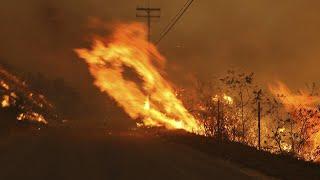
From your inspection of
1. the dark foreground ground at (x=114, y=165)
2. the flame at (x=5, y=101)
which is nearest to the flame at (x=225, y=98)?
the dark foreground ground at (x=114, y=165)

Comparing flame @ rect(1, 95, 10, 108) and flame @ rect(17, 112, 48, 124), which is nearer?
flame @ rect(1, 95, 10, 108)

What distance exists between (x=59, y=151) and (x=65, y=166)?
614 cm

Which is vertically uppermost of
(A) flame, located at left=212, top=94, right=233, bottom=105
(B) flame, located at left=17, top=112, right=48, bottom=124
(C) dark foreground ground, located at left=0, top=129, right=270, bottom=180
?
(B) flame, located at left=17, top=112, right=48, bottom=124

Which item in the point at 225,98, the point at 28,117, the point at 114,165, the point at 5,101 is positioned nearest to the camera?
the point at 114,165

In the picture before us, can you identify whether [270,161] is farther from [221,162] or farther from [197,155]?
[197,155]

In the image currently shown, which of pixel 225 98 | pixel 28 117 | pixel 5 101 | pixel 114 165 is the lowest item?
pixel 114 165

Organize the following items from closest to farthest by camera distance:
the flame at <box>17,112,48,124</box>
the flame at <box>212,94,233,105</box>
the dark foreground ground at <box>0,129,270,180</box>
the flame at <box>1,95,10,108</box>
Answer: the dark foreground ground at <box>0,129,270,180</box>
the flame at <box>212,94,233,105</box>
the flame at <box>1,95,10,108</box>
the flame at <box>17,112,48,124</box>

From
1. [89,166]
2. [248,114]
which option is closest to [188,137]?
[248,114]

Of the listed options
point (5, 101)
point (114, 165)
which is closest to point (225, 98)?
point (114, 165)

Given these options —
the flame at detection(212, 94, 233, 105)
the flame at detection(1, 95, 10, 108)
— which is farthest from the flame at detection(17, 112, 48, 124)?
the flame at detection(212, 94, 233, 105)

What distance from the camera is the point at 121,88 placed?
2292 inches

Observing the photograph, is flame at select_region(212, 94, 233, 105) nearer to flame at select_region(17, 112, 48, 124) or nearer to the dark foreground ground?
the dark foreground ground

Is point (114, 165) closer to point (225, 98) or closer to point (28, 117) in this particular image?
point (225, 98)

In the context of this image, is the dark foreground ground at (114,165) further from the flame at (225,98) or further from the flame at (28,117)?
the flame at (28,117)
